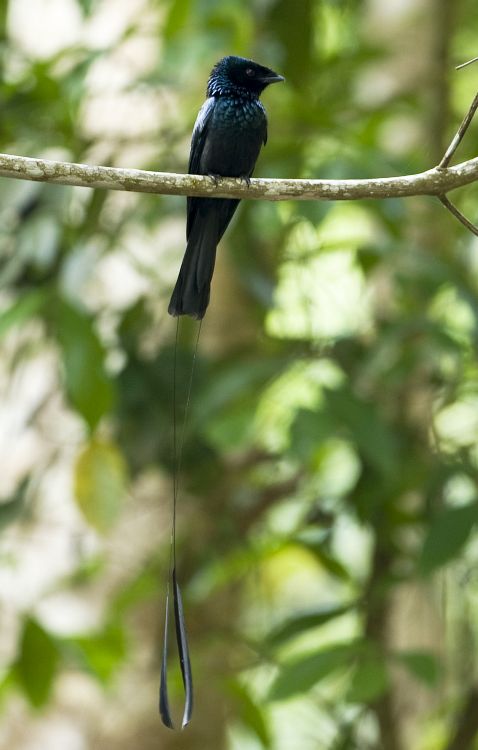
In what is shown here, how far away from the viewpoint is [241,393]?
3.17m

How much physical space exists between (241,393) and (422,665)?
96 cm

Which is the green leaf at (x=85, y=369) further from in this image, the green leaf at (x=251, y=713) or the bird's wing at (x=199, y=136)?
the green leaf at (x=251, y=713)

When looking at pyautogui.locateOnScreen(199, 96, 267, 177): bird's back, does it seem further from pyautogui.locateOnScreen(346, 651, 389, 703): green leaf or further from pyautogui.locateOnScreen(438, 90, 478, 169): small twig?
pyautogui.locateOnScreen(346, 651, 389, 703): green leaf

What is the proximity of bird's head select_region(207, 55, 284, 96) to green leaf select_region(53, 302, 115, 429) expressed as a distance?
26.1 inches

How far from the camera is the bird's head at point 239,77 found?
245 centimetres

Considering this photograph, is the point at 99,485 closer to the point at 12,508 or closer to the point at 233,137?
the point at 12,508

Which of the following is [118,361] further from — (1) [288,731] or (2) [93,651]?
(1) [288,731]

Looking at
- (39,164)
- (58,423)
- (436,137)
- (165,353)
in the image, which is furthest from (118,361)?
(39,164)

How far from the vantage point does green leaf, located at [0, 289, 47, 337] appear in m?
2.59

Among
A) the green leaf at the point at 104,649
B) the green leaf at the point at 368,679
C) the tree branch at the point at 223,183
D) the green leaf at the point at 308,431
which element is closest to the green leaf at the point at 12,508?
the green leaf at the point at 104,649

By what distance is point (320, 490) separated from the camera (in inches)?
141

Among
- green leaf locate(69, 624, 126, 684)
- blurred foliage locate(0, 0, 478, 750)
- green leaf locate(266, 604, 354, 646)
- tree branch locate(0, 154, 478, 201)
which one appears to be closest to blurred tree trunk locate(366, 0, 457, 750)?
blurred foliage locate(0, 0, 478, 750)

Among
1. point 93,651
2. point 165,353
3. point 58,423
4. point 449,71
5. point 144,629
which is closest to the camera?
point 93,651

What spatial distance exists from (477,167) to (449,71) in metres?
2.90
